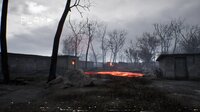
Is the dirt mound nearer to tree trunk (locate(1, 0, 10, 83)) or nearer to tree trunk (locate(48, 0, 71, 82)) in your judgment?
tree trunk (locate(48, 0, 71, 82))

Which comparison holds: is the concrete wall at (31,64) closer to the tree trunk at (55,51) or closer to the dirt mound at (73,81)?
the tree trunk at (55,51)

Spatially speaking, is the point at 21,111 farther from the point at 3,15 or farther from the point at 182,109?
the point at 3,15

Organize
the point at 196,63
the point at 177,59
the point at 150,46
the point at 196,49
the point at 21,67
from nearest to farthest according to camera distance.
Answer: the point at 196,63 → the point at 177,59 → the point at 21,67 → the point at 196,49 → the point at 150,46

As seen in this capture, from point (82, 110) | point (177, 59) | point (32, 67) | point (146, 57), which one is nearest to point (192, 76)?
point (177, 59)

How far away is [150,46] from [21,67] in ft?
149

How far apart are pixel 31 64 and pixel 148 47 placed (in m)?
44.1

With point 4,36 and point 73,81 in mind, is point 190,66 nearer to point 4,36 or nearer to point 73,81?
point 73,81

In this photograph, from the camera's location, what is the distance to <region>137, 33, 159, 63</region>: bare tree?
55.8 metres

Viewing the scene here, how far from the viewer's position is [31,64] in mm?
29656

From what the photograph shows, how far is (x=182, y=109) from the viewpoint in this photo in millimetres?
6699

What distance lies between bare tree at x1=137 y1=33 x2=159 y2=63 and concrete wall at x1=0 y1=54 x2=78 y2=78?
99.4ft

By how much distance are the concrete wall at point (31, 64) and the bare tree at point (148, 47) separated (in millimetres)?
30308

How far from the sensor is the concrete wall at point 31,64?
27.2 m

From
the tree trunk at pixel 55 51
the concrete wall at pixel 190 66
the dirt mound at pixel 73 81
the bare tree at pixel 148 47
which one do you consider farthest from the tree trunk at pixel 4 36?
the bare tree at pixel 148 47
